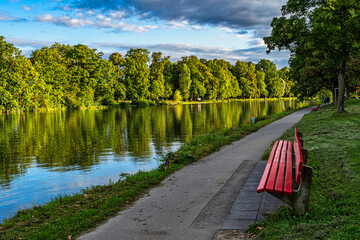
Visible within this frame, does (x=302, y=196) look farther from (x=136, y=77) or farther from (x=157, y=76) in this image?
(x=157, y=76)

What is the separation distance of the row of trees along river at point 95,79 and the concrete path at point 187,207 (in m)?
37.9

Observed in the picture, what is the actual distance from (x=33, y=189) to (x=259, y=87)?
433ft

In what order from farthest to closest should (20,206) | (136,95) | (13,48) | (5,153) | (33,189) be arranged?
(136,95)
(13,48)
(5,153)
(33,189)
(20,206)

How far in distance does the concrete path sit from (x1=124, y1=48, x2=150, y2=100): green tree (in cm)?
8074

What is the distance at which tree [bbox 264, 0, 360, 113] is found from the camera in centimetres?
1957

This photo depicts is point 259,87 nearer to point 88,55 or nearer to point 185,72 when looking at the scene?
point 185,72

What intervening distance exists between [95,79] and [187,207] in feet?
259

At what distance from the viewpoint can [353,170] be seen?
24.0 ft

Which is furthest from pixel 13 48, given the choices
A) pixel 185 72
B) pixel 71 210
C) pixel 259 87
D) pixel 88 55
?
pixel 259 87

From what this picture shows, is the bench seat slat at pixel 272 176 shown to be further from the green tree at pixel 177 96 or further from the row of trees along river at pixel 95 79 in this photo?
the green tree at pixel 177 96

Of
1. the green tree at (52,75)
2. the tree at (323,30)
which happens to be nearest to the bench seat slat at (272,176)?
the tree at (323,30)

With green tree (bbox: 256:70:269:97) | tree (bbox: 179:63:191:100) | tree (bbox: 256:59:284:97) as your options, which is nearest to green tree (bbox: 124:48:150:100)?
tree (bbox: 179:63:191:100)

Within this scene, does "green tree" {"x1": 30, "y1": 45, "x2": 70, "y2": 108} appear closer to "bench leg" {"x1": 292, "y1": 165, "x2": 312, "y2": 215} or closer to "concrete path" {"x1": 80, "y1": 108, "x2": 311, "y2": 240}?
"concrete path" {"x1": 80, "y1": 108, "x2": 311, "y2": 240}

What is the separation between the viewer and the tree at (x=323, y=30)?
19.6m
